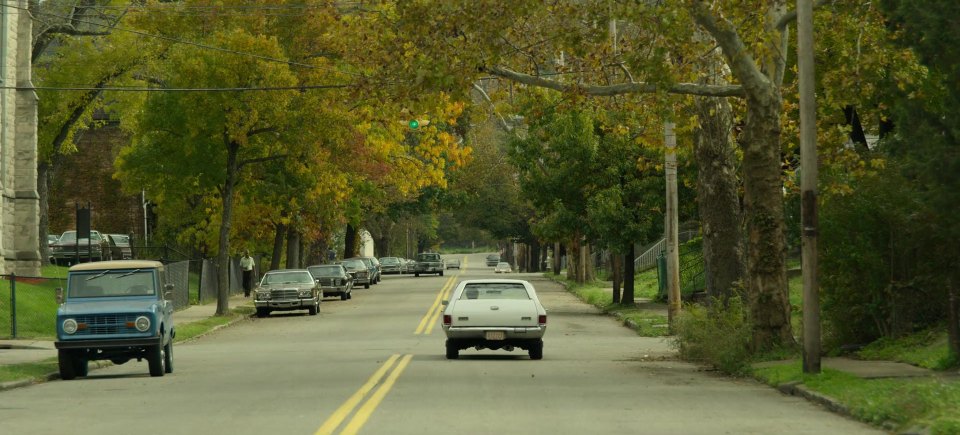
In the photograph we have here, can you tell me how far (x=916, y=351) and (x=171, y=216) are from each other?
149ft

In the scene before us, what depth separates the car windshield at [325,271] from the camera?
178 feet

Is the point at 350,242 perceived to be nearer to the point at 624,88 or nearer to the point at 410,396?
the point at 624,88

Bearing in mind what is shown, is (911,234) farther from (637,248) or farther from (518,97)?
(637,248)

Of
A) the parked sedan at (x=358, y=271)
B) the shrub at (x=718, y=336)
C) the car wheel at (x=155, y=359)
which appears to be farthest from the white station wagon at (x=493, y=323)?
the parked sedan at (x=358, y=271)

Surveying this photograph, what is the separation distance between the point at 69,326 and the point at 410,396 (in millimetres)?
7136

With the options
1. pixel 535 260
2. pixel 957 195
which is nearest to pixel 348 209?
pixel 957 195

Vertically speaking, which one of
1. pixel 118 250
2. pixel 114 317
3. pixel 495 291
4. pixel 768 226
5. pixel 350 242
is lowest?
pixel 114 317

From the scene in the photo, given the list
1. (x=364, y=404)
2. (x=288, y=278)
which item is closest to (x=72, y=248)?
(x=288, y=278)

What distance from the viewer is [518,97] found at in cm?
2477

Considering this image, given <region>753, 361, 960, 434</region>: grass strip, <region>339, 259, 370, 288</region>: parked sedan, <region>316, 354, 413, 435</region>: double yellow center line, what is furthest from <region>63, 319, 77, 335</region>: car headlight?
<region>339, 259, 370, 288</region>: parked sedan

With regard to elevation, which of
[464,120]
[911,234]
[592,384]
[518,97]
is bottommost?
[592,384]

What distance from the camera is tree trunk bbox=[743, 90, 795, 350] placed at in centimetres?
2122

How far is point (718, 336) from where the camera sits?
22531 millimetres

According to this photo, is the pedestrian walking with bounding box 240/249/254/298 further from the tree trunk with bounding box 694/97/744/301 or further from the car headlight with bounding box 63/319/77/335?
the car headlight with bounding box 63/319/77/335
